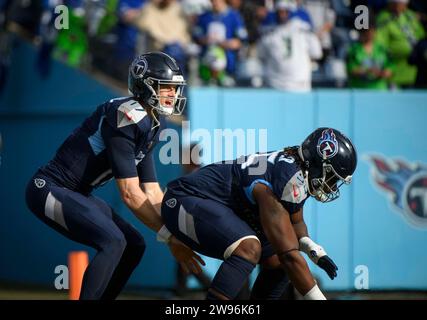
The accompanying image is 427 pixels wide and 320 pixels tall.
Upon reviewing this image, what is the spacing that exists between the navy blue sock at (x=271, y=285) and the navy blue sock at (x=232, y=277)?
584 mm

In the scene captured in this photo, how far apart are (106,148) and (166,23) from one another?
555 centimetres

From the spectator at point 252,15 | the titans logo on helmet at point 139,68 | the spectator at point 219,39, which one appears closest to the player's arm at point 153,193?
the titans logo on helmet at point 139,68

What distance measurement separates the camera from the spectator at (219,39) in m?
11.7

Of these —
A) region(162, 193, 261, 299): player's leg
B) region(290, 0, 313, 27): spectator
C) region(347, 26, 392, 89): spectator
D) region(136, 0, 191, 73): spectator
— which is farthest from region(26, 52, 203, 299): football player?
region(290, 0, 313, 27): spectator

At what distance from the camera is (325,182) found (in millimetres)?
6520

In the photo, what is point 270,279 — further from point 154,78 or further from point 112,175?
point 154,78

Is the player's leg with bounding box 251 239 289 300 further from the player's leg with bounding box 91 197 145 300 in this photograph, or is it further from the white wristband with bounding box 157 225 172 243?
the player's leg with bounding box 91 197 145 300

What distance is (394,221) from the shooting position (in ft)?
37.3

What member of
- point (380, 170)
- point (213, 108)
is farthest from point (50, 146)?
point (380, 170)

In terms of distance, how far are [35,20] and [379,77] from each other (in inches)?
184

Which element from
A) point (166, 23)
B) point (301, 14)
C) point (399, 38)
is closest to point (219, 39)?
point (166, 23)

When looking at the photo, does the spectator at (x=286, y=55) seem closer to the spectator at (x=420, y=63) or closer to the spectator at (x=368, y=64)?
the spectator at (x=368, y=64)

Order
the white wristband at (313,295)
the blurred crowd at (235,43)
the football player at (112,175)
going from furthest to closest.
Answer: the blurred crowd at (235,43) → the football player at (112,175) → the white wristband at (313,295)

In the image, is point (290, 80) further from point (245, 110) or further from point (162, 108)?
point (162, 108)
